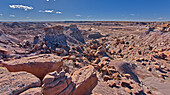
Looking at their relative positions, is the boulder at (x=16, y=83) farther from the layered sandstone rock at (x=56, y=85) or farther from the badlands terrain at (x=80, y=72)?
the layered sandstone rock at (x=56, y=85)

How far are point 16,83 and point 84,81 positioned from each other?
3.57 meters

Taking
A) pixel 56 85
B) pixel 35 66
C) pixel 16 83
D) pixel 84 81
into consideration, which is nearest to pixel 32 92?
pixel 16 83

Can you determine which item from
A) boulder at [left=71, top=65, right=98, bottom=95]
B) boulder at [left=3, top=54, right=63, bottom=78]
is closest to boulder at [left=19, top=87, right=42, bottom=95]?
boulder at [left=71, top=65, right=98, bottom=95]

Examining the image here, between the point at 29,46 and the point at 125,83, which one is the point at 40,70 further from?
the point at 29,46

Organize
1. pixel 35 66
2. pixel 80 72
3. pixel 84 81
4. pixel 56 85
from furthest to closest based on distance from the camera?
1. pixel 80 72
2. pixel 84 81
3. pixel 35 66
4. pixel 56 85

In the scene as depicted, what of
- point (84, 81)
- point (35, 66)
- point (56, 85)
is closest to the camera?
point (56, 85)

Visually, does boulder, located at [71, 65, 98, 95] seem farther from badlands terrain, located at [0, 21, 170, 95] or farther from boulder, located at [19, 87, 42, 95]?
boulder, located at [19, 87, 42, 95]

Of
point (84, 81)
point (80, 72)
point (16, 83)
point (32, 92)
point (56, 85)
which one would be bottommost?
point (84, 81)

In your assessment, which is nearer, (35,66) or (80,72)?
(35,66)

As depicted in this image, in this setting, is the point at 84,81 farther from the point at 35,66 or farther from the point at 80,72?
the point at 35,66

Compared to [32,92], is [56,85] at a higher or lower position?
lower

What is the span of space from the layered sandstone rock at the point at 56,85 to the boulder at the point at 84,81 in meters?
0.70

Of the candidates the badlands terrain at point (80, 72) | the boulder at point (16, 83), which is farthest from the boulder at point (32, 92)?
the boulder at point (16, 83)

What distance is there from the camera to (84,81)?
606 centimetres
